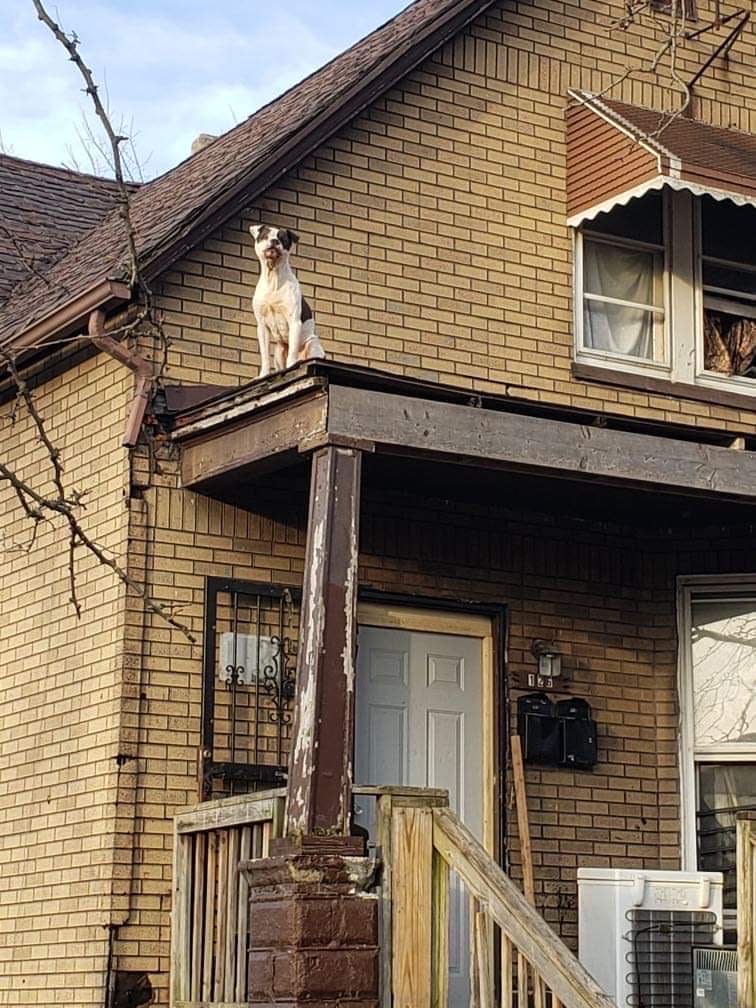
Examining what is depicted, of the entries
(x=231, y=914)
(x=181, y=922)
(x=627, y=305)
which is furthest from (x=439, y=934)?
(x=627, y=305)

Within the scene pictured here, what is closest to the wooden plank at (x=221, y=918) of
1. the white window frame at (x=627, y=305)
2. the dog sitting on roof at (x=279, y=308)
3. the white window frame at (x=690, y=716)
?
the dog sitting on roof at (x=279, y=308)

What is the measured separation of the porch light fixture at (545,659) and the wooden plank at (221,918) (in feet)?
8.95

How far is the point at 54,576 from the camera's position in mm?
9734

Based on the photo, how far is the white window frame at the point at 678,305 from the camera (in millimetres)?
10922

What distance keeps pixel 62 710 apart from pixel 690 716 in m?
3.80

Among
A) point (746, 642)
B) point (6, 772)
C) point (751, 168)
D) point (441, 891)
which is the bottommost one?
point (441, 891)

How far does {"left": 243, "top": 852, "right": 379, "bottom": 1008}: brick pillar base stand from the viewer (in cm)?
717

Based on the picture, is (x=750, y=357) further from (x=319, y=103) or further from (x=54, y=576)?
(x=54, y=576)

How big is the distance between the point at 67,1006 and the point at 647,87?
6749 millimetres

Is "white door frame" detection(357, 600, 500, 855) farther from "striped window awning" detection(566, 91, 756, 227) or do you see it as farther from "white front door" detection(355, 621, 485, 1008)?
"striped window awning" detection(566, 91, 756, 227)

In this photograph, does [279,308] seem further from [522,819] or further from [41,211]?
[41,211]

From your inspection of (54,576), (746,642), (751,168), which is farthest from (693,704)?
(54,576)

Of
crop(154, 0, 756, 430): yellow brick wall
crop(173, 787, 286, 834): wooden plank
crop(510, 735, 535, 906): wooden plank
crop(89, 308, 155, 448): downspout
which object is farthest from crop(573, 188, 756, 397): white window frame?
crop(173, 787, 286, 834): wooden plank

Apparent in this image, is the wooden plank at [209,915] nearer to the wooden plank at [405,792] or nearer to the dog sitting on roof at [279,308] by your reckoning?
the wooden plank at [405,792]
